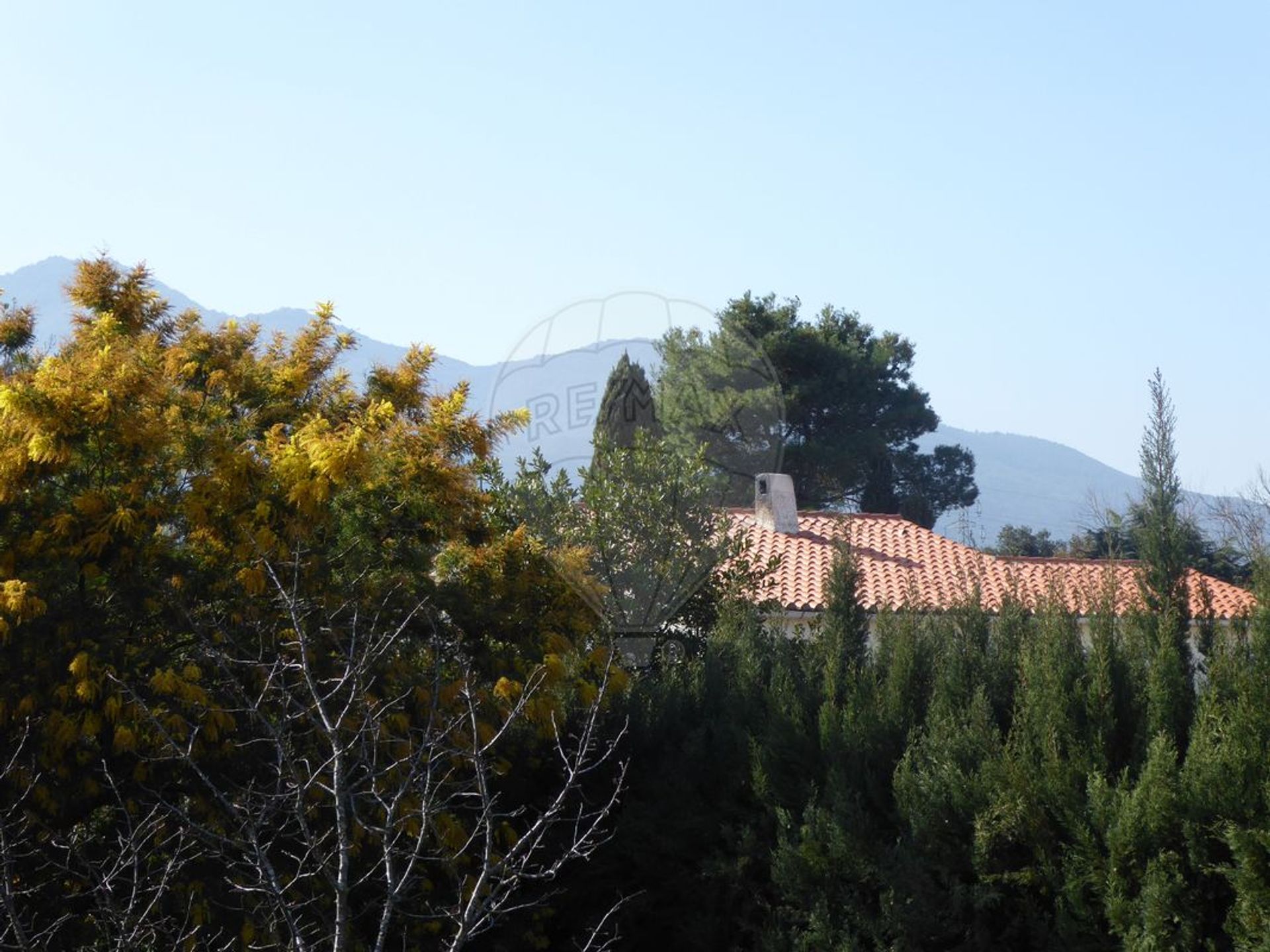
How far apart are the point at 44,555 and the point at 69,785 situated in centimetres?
118

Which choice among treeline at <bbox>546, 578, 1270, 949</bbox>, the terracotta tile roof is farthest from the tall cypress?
the terracotta tile roof

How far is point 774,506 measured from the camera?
26.9 meters

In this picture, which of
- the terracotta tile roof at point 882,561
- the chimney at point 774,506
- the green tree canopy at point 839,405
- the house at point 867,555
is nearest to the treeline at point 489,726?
Answer: the terracotta tile roof at point 882,561

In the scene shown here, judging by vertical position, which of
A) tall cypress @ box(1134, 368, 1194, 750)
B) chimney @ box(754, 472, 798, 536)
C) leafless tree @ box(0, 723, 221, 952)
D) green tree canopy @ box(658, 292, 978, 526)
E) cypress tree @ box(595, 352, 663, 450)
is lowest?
leafless tree @ box(0, 723, 221, 952)

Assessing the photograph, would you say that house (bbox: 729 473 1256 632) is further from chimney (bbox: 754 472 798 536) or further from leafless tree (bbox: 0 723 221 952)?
leafless tree (bbox: 0 723 221 952)

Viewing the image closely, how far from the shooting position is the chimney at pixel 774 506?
26.9m

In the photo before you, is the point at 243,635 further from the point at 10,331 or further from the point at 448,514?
the point at 10,331

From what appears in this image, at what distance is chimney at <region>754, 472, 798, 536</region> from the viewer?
88.1 ft

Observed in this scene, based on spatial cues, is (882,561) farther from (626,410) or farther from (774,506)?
(626,410)

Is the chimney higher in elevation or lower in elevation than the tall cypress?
higher

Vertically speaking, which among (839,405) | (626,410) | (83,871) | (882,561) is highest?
(839,405)

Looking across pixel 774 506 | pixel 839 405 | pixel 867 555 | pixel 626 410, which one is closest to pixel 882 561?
pixel 867 555

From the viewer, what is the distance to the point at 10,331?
32.1 feet

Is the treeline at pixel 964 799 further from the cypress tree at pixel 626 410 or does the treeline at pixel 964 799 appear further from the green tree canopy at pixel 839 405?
the green tree canopy at pixel 839 405
